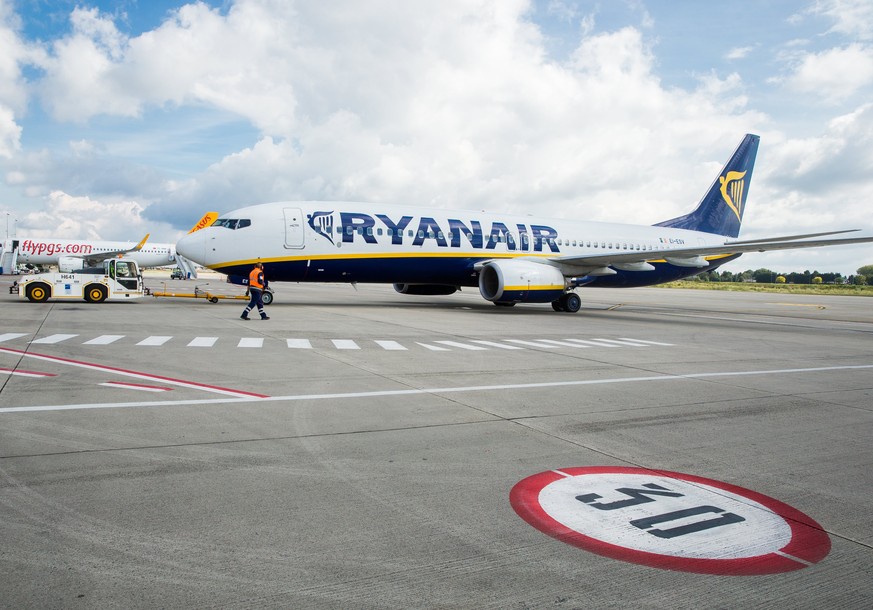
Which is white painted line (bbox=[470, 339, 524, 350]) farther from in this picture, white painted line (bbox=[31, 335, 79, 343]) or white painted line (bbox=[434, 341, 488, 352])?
white painted line (bbox=[31, 335, 79, 343])

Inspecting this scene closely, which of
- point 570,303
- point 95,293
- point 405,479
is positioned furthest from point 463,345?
point 95,293

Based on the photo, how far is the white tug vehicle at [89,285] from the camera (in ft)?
72.7

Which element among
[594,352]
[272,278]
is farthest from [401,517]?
[272,278]

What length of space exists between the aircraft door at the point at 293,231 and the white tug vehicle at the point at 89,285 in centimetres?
708

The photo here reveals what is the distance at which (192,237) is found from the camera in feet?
68.7

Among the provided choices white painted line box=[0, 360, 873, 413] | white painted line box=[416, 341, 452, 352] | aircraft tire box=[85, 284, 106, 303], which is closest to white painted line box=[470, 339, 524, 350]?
white painted line box=[416, 341, 452, 352]

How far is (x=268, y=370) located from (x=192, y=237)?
13.7m

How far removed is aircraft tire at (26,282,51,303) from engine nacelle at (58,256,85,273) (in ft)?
86.6

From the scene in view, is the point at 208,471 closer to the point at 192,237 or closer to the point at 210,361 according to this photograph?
the point at 210,361

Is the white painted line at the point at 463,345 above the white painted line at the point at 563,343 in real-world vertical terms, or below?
above

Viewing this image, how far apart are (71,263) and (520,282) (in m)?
44.4

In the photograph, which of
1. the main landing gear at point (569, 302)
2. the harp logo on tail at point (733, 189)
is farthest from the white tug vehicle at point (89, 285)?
the harp logo on tail at point (733, 189)

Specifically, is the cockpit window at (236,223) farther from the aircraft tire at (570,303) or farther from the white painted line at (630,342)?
the white painted line at (630,342)

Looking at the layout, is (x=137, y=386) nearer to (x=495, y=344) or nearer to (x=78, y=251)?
(x=495, y=344)
